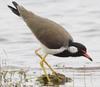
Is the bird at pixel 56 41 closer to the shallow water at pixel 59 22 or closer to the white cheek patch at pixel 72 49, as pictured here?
the white cheek patch at pixel 72 49

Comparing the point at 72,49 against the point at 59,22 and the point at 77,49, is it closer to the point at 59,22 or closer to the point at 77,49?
the point at 77,49

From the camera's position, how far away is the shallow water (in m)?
11.9

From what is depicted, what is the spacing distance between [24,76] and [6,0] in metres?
8.59

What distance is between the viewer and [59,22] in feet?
50.9

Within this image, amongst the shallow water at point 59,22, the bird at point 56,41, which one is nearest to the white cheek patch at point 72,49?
the bird at point 56,41

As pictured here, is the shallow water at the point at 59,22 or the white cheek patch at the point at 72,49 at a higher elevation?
the shallow water at the point at 59,22

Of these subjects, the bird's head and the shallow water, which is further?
the shallow water

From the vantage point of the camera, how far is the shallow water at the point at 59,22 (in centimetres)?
1185

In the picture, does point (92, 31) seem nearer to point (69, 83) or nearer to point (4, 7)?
point (4, 7)

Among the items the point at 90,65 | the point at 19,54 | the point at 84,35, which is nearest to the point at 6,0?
the point at 84,35

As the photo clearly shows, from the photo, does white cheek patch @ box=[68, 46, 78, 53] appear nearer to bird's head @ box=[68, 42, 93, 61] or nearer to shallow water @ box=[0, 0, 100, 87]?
bird's head @ box=[68, 42, 93, 61]

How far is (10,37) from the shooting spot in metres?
14.3

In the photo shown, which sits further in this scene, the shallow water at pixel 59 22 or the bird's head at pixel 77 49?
the shallow water at pixel 59 22

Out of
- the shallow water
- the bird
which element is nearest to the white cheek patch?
the bird
